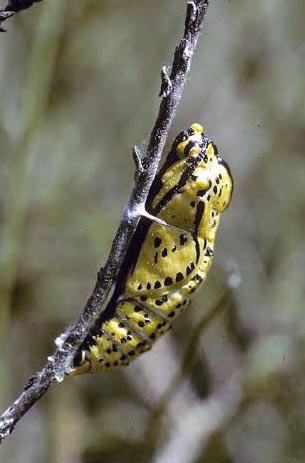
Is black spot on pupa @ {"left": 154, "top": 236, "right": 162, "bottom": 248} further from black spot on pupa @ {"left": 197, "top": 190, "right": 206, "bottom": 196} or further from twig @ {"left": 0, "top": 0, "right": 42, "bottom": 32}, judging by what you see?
twig @ {"left": 0, "top": 0, "right": 42, "bottom": 32}

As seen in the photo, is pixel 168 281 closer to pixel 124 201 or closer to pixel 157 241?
pixel 157 241

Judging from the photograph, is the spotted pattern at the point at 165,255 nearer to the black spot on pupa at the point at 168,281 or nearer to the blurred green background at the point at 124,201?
the black spot on pupa at the point at 168,281

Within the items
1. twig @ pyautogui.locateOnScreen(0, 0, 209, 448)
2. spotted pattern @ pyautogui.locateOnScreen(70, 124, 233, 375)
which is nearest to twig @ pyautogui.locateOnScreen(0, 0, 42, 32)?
twig @ pyautogui.locateOnScreen(0, 0, 209, 448)

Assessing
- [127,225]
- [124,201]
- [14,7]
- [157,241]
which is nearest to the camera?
[14,7]

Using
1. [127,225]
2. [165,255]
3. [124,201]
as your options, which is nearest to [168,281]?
[165,255]

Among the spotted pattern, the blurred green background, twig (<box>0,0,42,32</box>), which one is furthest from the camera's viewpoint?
the blurred green background

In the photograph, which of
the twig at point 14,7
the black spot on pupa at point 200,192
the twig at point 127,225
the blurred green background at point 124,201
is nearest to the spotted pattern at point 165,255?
the black spot on pupa at point 200,192

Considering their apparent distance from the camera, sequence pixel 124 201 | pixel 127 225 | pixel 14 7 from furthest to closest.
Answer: pixel 124 201
pixel 127 225
pixel 14 7

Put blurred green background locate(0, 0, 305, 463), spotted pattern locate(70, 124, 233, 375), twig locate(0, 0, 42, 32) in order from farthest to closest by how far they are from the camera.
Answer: blurred green background locate(0, 0, 305, 463), spotted pattern locate(70, 124, 233, 375), twig locate(0, 0, 42, 32)
